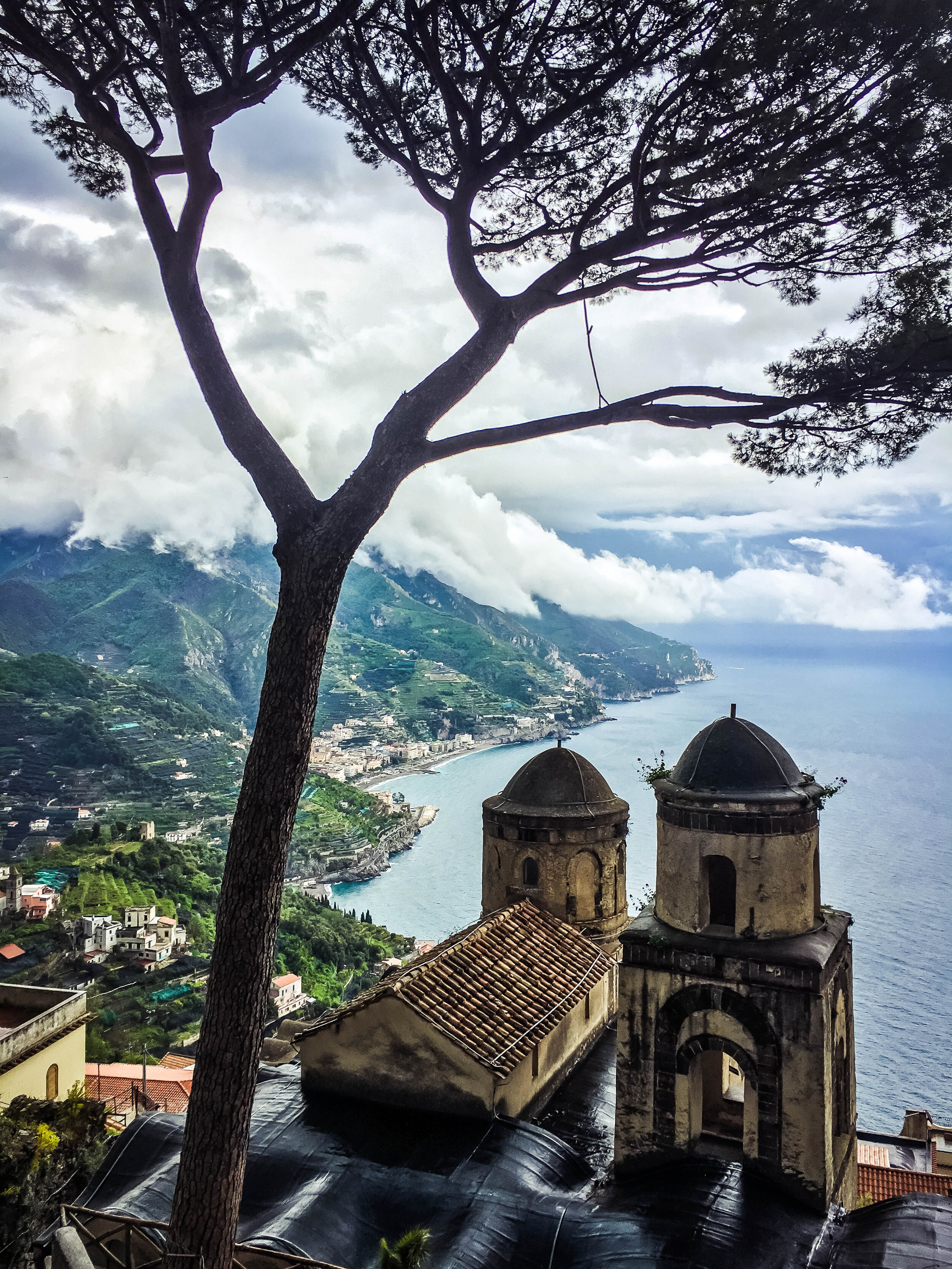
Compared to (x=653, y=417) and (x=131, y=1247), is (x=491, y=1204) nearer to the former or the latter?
(x=131, y=1247)

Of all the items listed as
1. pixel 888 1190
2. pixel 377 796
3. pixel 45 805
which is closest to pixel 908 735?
pixel 377 796

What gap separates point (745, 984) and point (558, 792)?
5.44m

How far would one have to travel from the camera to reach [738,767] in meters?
7.60

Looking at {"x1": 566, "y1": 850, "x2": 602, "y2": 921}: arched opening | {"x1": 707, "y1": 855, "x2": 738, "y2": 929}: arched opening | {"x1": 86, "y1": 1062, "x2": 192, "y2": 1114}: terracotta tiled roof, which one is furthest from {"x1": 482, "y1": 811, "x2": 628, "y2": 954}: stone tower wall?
{"x1": 86, "y1": 1062, "x2": 192, "y2": 1114}: terracotta tiled roof

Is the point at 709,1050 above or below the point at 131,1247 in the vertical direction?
above

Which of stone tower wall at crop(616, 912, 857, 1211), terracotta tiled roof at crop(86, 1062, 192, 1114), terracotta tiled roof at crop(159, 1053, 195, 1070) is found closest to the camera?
stone tower wall at crop(616, 912, 857, 1211)

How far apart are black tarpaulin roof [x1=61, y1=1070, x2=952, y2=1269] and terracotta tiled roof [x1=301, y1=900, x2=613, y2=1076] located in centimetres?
79

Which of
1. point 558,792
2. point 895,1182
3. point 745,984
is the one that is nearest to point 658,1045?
point 745,984

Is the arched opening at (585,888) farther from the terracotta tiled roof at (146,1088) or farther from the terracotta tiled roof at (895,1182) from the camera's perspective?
the terracotta tiled roof at (146,1088)

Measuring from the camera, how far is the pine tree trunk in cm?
439

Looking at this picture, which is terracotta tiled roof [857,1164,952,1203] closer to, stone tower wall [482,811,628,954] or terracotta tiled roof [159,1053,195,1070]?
stone tower wall [482,811,628,954]

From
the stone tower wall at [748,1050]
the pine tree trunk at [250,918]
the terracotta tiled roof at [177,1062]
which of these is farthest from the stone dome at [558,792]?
the terracotta tiled roof at [177,1062]

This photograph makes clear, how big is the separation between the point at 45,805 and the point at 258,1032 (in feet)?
218

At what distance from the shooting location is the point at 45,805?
6250 cm
